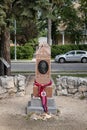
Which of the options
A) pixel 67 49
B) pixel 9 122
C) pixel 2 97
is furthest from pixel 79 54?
pixel 9 122

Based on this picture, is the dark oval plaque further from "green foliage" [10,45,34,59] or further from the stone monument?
"green foliage" [10,45,34,59]

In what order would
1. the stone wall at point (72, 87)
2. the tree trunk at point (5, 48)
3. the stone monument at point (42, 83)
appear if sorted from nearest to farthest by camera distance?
the stone monument at point (42, 83) < the stone wall at point (72, 87) < the tree trunk at point (5, 48)

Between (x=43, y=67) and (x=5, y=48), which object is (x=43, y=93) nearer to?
(x=43, y=67)

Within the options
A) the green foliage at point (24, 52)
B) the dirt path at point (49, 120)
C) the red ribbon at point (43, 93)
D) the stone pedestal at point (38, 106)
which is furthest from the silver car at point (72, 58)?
the stone pedestal at point (38, 106)

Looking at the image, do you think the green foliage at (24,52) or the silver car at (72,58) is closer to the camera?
the silver car at (72,58)

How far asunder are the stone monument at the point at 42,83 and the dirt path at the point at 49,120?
47 cm

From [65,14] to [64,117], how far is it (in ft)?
133

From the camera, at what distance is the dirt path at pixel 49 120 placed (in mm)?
9767

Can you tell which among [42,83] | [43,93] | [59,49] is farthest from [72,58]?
[43,93]

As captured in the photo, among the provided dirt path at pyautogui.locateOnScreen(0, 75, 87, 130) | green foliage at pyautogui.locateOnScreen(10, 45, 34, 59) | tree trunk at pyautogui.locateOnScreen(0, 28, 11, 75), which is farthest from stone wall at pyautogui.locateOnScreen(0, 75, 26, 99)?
green foliage at pyautogui.locateOnScreen(10, 45, 34, 59)

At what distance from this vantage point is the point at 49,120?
10500mm

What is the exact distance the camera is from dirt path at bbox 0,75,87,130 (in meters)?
9.77

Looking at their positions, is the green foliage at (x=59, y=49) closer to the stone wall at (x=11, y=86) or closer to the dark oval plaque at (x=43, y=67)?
the stone wall at (x=11, y=86)

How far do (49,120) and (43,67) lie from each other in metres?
1.92
